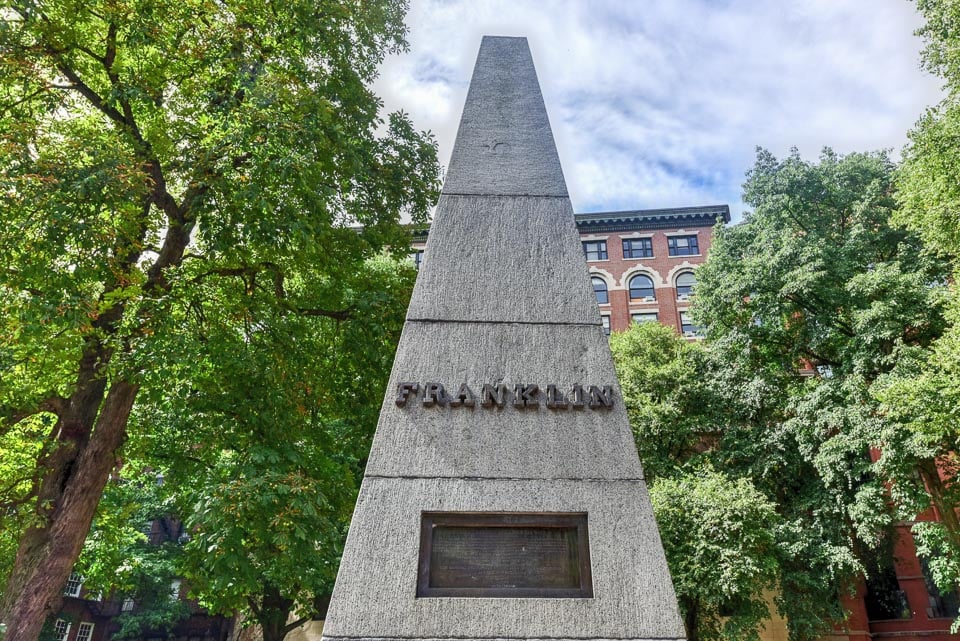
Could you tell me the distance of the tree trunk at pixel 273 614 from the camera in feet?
56.5

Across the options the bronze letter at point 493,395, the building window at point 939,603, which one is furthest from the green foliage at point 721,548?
the bronze letter at point 493,395

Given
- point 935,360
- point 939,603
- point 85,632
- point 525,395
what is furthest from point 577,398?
point 85,632

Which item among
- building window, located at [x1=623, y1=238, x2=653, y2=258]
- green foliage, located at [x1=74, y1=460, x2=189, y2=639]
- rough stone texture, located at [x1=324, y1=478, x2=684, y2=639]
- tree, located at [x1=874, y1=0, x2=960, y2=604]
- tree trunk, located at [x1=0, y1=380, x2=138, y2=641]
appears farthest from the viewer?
building window, located at [x1=623, y1=238, x2=653, y2=258]

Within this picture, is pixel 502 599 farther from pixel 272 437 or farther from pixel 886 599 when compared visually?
pixel 886 599

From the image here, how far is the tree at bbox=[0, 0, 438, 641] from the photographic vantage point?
7.89 meters

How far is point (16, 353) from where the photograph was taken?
7.79m

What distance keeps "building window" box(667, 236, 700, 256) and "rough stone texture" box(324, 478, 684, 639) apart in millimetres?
32894

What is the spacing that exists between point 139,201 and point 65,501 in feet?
15.0

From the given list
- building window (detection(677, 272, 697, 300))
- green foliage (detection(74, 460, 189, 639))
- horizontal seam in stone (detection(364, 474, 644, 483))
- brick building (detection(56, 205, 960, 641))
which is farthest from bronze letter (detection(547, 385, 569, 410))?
building window (detection(677, 272, 697, 300))

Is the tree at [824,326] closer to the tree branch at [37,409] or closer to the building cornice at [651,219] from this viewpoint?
the building cornice at [651,219]

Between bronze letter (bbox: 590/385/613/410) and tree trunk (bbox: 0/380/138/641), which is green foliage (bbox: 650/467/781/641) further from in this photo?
tree trunk (bbox: 0/380/138/641)

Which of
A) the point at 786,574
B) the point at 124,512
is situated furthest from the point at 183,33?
the point at 786,574

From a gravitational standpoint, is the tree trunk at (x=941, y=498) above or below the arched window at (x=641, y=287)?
below

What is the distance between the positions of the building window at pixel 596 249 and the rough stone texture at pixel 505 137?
29023 mm
